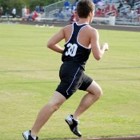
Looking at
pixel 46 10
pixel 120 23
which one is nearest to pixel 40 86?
pixel 120 23

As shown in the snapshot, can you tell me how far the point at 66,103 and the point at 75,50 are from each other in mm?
3896

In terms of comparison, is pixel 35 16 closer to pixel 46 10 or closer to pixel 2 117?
pixel 46 10

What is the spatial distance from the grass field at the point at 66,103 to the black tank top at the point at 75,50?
3.96 feet

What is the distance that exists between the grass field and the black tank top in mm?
Answer: 1208

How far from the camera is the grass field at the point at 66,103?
354 inches

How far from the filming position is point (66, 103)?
11.6 m

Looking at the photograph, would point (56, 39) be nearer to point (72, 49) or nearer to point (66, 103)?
point (72, 49)

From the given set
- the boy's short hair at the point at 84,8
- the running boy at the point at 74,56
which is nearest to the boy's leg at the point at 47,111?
the running boy at the point at 74,56

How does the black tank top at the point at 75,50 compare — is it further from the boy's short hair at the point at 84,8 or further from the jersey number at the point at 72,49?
the boy's short hair at the point at 84,8

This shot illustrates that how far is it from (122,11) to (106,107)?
57.8 m

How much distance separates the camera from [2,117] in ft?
32.6

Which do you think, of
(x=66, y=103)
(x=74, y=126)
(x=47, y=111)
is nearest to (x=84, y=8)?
(x=47, y=111)

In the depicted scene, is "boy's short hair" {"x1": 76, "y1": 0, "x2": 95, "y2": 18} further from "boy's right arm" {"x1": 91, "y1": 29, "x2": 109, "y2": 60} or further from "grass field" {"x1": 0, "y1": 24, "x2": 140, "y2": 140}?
"grass field" {"x1": 0, "y1": 24, "x2": 140, "y2": 140}

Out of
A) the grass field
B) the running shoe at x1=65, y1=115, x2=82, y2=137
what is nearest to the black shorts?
the running shoe at x1=65, y1=115, x2=82, y2=137
